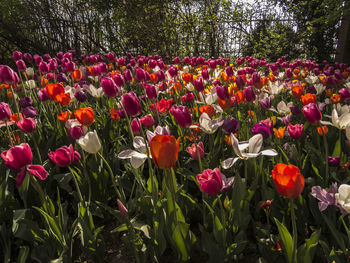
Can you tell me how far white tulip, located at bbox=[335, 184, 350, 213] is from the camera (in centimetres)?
93

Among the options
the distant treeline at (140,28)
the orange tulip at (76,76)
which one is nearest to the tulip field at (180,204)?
the orange tulip at (76,76)

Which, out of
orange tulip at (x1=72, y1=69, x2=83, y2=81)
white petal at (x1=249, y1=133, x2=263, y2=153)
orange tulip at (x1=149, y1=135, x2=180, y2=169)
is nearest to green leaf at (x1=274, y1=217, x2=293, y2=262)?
white petal at (x1=249, y1=133, x2=263, y2=153)

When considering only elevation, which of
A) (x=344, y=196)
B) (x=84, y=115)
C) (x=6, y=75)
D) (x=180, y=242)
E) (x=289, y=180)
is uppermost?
(x=6, y=75)

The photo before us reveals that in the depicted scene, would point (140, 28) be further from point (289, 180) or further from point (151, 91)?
point (289, 180)

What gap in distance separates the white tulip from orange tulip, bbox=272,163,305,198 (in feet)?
0.62

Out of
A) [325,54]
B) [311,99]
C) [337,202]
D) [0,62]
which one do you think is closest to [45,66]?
[311,99]

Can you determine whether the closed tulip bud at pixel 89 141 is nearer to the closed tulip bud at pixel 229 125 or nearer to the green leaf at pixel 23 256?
the green leaf at pixel 23 256

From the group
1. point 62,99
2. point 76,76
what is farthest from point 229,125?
point 76,76

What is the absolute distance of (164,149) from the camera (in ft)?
2.85

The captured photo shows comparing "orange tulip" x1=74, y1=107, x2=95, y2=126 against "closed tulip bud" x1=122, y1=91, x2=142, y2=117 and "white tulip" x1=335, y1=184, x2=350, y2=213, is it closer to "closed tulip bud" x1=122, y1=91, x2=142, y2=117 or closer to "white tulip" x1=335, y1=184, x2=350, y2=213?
"closed tulip bud" x1=122, y1=91, x2=142, y2=117

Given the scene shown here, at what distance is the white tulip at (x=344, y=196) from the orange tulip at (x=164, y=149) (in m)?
0.55

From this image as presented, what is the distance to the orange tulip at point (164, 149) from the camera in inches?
33.8

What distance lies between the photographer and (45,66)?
302 cm

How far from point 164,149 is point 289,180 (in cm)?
37
